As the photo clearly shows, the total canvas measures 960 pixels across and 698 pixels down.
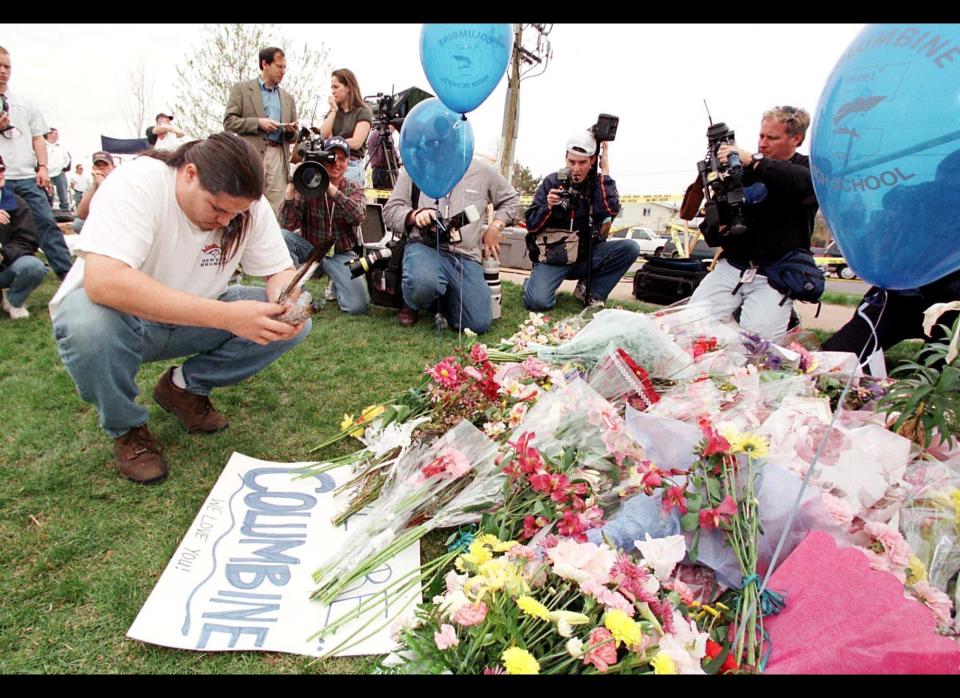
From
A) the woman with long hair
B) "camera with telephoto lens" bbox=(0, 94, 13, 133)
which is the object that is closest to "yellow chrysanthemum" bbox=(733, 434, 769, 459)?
the woman with long hair

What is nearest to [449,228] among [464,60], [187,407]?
[464,60]

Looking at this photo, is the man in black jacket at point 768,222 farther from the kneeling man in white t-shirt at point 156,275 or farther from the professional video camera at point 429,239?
the kneeling man in white t-shirt at point 156,275

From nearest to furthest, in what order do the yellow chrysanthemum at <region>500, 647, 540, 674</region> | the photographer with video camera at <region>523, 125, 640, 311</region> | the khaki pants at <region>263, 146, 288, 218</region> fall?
the yellow chrysanthemum at <region>500, 647, 540, 674</region>
the photographer with video camera at <region>523, 125, 640, 311</region>
the khaki pants at <region>263, 146, 288, 218</region>

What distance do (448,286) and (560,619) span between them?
10.3ft

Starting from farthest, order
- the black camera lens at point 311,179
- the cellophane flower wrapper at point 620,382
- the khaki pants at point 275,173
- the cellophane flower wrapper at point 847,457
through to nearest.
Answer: the khaki pants at point 275,173 → the black camera lens at point 311,179 → the cellophane flower wrapper at point 620,382 → the cellophane flower wrapper at point 847,457

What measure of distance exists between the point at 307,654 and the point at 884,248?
5.87 ft

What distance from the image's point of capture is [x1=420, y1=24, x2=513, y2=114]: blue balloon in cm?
311

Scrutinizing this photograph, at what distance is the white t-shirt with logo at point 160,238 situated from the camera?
67.6 inches

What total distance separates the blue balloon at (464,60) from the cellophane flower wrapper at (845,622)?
2.95 m

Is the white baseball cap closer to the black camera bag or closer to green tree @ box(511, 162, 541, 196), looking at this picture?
the black camera bag

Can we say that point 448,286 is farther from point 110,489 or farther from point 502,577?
point 502,577

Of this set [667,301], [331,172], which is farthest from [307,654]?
[667,301]

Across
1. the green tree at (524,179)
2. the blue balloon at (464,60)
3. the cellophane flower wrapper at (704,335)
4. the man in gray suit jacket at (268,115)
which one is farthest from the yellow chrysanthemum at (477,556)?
the green tree at (524,179)

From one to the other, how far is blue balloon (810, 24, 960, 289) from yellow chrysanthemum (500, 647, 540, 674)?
1.37 m
